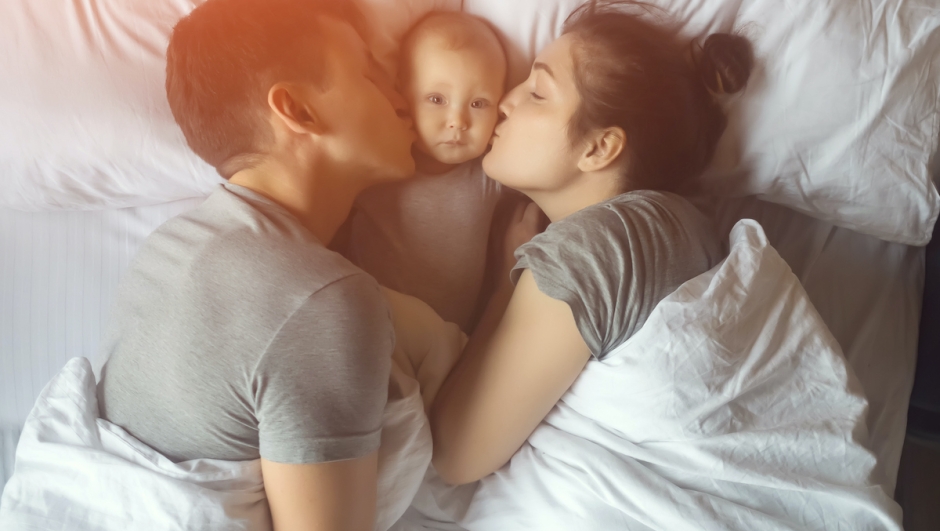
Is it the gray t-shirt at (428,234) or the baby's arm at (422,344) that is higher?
the gray t-shirt at (428,234)

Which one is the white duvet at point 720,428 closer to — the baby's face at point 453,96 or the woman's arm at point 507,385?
the woman's arm at point 507,385

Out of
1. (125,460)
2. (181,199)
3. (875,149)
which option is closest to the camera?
(125,460)

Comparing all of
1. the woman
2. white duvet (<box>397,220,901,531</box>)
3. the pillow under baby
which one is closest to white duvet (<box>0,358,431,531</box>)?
the woman

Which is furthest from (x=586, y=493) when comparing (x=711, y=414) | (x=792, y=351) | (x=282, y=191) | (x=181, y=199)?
(x=181, y=199)

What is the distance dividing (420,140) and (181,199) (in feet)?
1.33

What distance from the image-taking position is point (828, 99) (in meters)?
0.81

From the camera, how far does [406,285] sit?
0.93 metres

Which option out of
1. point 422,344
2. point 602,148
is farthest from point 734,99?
point 422,344

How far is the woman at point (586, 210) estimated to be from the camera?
0.71 meters

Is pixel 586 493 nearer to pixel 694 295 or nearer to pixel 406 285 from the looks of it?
pixel 694 295

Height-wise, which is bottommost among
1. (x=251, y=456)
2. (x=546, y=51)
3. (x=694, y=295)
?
(x=251, y=456)

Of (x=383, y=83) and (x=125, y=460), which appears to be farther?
(x=383, y=83)

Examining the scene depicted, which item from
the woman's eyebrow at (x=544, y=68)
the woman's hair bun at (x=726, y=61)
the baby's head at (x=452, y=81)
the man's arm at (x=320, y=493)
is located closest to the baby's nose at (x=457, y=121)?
the baby's head at (x=452, y=81)

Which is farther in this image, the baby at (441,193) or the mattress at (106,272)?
the mattress at (106,272)
